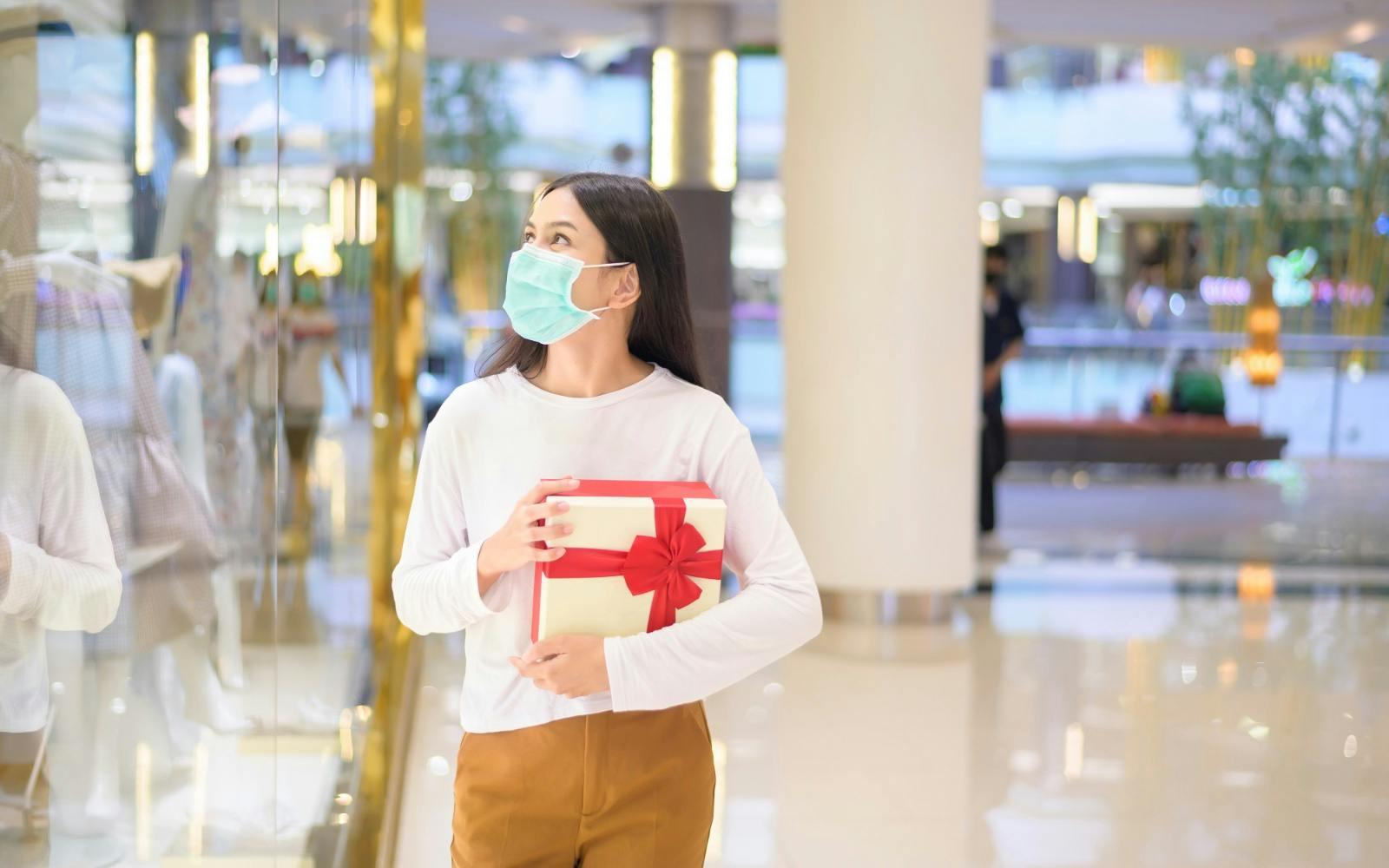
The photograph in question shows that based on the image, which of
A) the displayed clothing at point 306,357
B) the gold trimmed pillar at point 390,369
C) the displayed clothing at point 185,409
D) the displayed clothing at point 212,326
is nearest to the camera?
the displayed clothing at point 185,409

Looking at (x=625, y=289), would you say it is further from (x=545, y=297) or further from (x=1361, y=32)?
(x=1361, y=32)

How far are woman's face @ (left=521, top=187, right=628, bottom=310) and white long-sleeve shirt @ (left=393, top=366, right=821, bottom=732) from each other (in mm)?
129

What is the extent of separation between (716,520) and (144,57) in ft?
3.34

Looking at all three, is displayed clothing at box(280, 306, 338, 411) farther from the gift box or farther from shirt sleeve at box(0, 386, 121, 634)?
the gift box

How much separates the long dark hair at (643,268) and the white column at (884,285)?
4.68 metres

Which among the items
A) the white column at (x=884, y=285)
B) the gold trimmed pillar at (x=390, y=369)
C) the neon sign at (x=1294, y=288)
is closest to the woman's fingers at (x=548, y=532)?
the gold trimmed pillar at (x=390, y=369)

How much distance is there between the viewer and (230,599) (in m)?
2.48

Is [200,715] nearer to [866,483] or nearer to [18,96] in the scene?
[18,96]

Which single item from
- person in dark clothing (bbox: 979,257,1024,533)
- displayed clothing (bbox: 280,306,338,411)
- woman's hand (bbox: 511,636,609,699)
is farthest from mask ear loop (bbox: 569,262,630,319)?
person in dark clothing (bbox: 979,257,1024,533)

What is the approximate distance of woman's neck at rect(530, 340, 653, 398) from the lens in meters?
1.86

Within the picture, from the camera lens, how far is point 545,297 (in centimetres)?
183

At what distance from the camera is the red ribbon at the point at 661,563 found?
65.4 inches

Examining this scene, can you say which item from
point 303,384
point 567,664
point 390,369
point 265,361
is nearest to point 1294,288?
point 390,369

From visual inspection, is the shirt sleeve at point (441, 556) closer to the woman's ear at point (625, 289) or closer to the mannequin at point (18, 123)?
the woman's ear at point (625, 289)
